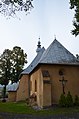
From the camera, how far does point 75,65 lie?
2569 centimetres

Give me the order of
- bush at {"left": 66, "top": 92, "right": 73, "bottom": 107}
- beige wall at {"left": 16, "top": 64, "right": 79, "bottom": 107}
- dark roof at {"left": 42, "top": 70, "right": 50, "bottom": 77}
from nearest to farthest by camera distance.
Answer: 1. bush at {"left": 66, "top": 92, "right": 73, "bottom": 107}
2. beige wall at {"left": 16, "top": 64, "right": 79, "bottom": 107}
3. dark roof at {"left": 42, "top": 70, "right": 50, "bottom": 77}

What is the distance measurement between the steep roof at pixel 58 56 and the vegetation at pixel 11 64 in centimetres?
2884

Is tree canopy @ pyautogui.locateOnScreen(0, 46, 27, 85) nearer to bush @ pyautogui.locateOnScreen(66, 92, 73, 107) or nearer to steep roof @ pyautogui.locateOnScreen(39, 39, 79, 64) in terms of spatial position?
steep roof @ pyautogui.locateOnScreen(39, 39, 79, 64)

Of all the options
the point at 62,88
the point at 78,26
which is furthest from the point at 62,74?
the point at 78,26

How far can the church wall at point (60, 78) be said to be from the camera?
24.6 meters

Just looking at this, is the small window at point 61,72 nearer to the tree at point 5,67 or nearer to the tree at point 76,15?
the tree at point 76,15

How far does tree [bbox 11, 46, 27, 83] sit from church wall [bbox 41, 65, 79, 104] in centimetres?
3117

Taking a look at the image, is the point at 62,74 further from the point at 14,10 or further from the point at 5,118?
the point at 14,10

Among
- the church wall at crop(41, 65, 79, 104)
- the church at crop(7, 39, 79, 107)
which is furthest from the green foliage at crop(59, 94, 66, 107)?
the church wall at crop(41, 65, 79, 104)

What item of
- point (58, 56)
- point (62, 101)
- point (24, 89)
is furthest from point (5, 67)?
point (62, 101)

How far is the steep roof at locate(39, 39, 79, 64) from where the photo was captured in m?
25.3

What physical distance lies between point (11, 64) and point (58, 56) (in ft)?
105

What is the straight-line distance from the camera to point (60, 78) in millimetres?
24984

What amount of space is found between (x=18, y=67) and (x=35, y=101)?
27.9 m
